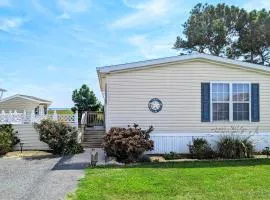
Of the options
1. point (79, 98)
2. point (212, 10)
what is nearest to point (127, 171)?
point (79, 98)

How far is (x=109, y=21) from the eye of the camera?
758 inches

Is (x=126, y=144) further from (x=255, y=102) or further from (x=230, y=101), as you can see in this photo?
(x=255, y=102)

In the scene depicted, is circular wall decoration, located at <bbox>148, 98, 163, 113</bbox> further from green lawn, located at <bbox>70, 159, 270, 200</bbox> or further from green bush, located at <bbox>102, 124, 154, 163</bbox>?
green lawn, located at <bbox>70, 159, 270, 200</bbox>

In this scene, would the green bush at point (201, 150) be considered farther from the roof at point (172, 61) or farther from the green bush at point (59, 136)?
the green bush at point (59, 136)

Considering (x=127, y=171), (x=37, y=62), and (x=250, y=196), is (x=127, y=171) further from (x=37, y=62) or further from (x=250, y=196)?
(x=37, y=62)

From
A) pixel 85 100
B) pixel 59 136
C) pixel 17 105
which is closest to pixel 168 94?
pixel 59 136

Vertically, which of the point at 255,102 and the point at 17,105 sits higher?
the point at 17,105

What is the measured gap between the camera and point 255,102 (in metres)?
17.0

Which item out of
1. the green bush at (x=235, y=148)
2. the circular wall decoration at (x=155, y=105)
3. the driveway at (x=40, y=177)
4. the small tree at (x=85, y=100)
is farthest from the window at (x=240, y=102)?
the small tree at (x=85, y=100)

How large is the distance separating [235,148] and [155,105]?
3458 millimetres

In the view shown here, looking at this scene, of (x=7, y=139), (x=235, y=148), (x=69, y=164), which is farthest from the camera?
(x=7, y=139)

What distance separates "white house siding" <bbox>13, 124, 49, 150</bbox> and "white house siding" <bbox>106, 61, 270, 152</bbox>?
3.67 m

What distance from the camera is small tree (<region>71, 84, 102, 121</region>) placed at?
33.7 m

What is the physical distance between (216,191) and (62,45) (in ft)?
51.9
